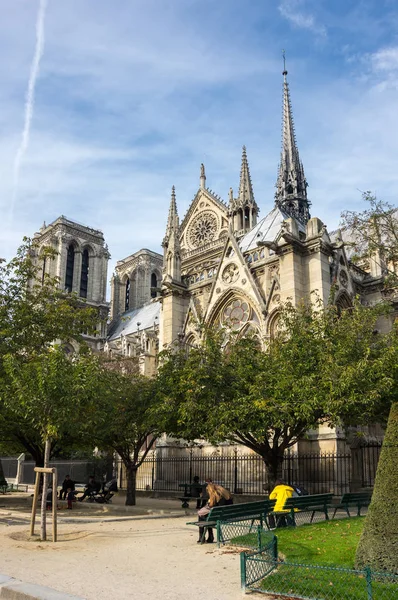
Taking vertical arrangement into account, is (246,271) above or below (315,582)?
above

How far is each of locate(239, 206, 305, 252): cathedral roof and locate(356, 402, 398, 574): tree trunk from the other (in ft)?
68.6

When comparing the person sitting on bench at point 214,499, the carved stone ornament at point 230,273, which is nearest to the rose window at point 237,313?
the carved stone ornament at point 230,273

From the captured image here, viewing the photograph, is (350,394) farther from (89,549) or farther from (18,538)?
(18,538)

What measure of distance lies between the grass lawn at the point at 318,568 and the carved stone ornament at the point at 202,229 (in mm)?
36459

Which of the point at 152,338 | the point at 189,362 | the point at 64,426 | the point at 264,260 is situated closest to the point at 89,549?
the point at 64,426

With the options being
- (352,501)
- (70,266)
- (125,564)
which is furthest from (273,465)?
(70,266)

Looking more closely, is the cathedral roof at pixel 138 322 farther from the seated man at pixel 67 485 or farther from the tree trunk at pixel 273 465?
the tree trunk at pixel 273 465

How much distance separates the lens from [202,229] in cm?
4759

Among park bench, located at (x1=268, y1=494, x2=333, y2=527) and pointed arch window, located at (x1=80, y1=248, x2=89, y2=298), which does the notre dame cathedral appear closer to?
park bench, located at (x1=268, y1=494, x2=333, y2=527)

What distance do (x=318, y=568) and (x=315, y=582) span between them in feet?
2.21

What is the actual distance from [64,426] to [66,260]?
196ft

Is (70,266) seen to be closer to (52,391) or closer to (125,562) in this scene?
(52,391)

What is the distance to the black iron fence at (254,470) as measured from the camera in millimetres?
19438

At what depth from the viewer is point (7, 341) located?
737 inches
